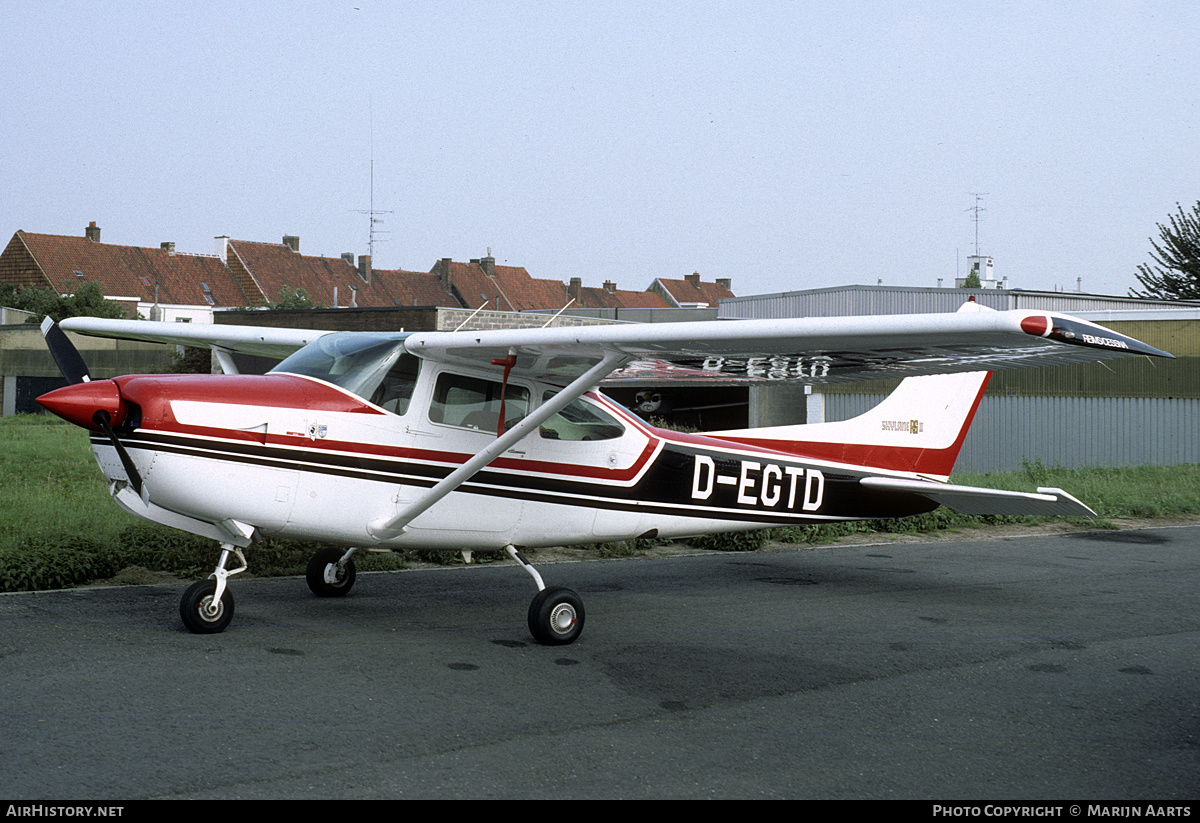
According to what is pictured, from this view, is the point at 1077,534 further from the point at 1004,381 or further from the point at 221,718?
the point at 1004,381

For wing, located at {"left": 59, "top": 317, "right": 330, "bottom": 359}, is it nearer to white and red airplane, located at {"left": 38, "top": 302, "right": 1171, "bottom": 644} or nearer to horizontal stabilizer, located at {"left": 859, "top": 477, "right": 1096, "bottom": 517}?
white and red airplane, located at {"left": 38, "top": 302, "right": 1171, "bottom": 644}

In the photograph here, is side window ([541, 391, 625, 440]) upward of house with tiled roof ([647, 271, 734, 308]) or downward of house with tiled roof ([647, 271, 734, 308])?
downward

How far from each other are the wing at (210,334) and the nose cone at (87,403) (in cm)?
275

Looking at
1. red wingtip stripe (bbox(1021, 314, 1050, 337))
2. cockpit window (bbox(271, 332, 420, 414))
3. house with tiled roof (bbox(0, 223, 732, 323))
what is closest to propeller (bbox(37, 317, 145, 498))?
cockpit window (bbox(271, 332, 420, 414))

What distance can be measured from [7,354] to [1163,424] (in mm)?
41550

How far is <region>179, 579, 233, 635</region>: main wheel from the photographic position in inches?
264

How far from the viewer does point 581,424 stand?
25.8ft

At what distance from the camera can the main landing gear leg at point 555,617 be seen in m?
6.91

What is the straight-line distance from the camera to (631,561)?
427 inches

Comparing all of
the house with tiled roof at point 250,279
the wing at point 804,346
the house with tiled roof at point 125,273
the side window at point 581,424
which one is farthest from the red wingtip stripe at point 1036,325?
the house with tiled roof at point 125,273

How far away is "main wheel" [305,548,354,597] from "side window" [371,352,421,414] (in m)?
1.80

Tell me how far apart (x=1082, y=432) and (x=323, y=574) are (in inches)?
844
